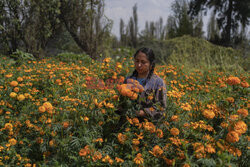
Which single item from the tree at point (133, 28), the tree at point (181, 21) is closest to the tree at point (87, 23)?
the tree at point (181, 21)

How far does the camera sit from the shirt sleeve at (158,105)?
1865 millimetres

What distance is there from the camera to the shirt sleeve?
1865 millimetres

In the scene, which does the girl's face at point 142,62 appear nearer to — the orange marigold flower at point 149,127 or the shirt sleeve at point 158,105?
the shirt sleeve at point 158,105

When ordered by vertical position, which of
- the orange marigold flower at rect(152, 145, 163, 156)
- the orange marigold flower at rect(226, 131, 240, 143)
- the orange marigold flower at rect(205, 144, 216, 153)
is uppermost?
the orange marigold flower at rect(226, 131, 240, 143)

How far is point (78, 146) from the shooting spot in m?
1.68

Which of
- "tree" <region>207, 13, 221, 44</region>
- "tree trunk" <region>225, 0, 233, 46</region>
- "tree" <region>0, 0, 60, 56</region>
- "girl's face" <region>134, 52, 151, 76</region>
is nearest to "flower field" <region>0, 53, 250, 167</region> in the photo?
"girl's face" <region>134, 52, 151, 76</region>

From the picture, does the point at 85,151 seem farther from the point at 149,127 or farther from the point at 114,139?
the point at 149,127

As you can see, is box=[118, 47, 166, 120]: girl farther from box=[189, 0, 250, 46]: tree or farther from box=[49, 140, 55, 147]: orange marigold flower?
box=[189, 0, 250, 46]: tree

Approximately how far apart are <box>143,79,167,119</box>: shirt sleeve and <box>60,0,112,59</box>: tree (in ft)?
21.3

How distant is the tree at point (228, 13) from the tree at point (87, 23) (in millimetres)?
12550

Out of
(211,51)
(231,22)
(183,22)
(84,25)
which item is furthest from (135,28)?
(84,25)

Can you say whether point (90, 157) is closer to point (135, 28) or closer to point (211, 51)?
point (211, 51)

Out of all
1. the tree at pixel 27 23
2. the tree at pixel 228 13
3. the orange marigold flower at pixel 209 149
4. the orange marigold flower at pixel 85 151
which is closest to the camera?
the orange marigold flower at pixel 209 149

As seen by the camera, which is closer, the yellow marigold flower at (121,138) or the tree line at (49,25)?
the yellow marigold flower at (121,138)
